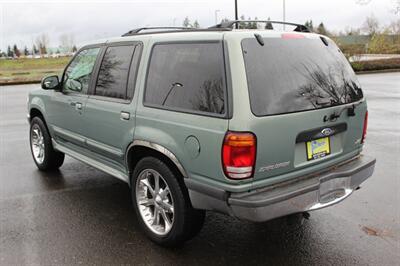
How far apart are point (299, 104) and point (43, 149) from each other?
3941 millimetres

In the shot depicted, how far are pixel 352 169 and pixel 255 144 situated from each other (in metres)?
1.13

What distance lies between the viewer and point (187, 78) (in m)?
3.34

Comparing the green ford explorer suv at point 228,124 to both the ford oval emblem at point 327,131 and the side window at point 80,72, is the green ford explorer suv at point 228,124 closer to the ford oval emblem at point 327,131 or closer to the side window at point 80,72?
the ford oval emblem at point 327,131

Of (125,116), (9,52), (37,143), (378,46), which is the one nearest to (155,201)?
(125,116)

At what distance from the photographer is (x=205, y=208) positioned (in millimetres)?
3191

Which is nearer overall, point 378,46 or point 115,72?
point 115,72

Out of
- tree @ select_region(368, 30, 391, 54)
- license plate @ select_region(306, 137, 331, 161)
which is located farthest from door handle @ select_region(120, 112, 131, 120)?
tree @ select_region(368, 30, 391, 54)

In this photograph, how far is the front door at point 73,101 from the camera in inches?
181

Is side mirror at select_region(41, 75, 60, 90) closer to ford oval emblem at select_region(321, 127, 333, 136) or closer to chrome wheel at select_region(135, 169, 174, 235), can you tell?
chrome wheel at select_region(135, 169, 174, 235)

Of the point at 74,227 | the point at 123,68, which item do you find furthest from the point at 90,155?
the point at 123,68

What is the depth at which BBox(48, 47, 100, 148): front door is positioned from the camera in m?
4.61

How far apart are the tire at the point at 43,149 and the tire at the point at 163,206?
2.29 meters

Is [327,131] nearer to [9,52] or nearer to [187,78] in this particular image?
[187,78]

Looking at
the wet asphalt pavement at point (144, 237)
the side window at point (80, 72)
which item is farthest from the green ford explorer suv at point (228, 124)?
the side window at point (80, 72)
